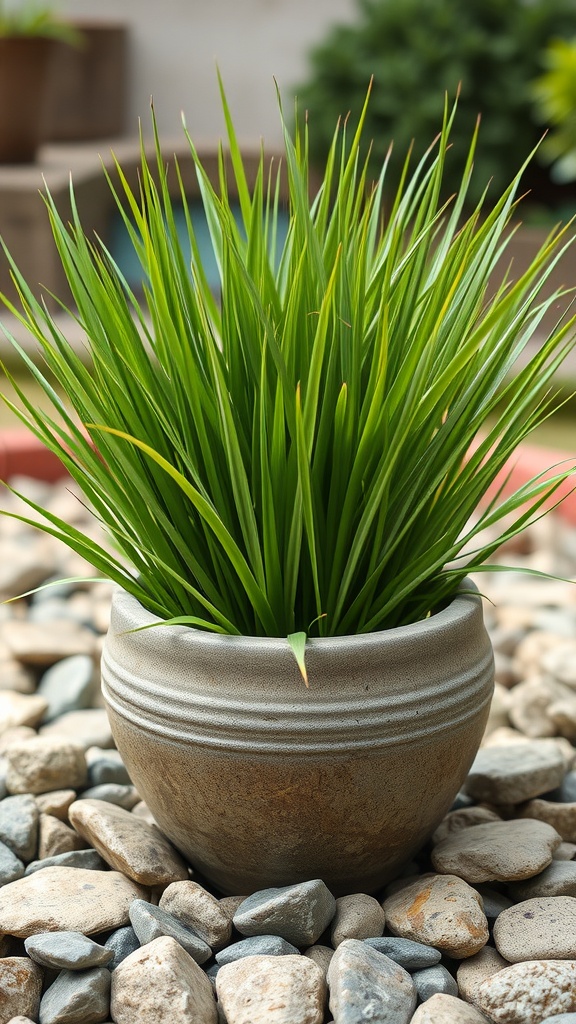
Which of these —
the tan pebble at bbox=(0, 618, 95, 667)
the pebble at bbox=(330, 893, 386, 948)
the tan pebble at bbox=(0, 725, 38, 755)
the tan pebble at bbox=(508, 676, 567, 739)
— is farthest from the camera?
the tan pebble at bbox=(0, 618, 95, 667)

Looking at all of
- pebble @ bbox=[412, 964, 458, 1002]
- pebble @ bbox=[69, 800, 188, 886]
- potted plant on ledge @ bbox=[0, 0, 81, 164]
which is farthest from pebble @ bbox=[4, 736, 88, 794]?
potted plant on ledge @ bbox=[0, 0, 81, 164]

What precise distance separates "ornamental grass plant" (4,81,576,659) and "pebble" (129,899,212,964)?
23 centimetres

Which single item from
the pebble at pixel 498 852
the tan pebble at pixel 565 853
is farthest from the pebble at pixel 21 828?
the tan pebble at pixel 565 853

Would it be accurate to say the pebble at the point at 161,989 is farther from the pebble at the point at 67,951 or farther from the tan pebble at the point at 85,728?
the tan pebble at the point at 85,728

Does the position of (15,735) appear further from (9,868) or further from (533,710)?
(533,710)

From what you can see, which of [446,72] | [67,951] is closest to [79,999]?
[67,951]

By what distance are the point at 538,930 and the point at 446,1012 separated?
0.13m

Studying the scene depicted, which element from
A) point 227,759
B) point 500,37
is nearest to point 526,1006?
point 227,759

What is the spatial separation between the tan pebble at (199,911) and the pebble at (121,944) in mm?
44

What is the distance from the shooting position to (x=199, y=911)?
3.10ft

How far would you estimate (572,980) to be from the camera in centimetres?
86

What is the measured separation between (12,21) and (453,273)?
3846 mm

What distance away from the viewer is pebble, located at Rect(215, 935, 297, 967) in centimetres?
90

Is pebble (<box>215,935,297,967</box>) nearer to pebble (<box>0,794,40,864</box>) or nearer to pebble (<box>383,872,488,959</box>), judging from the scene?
pebble (<box>383,872,488,959</box>)
